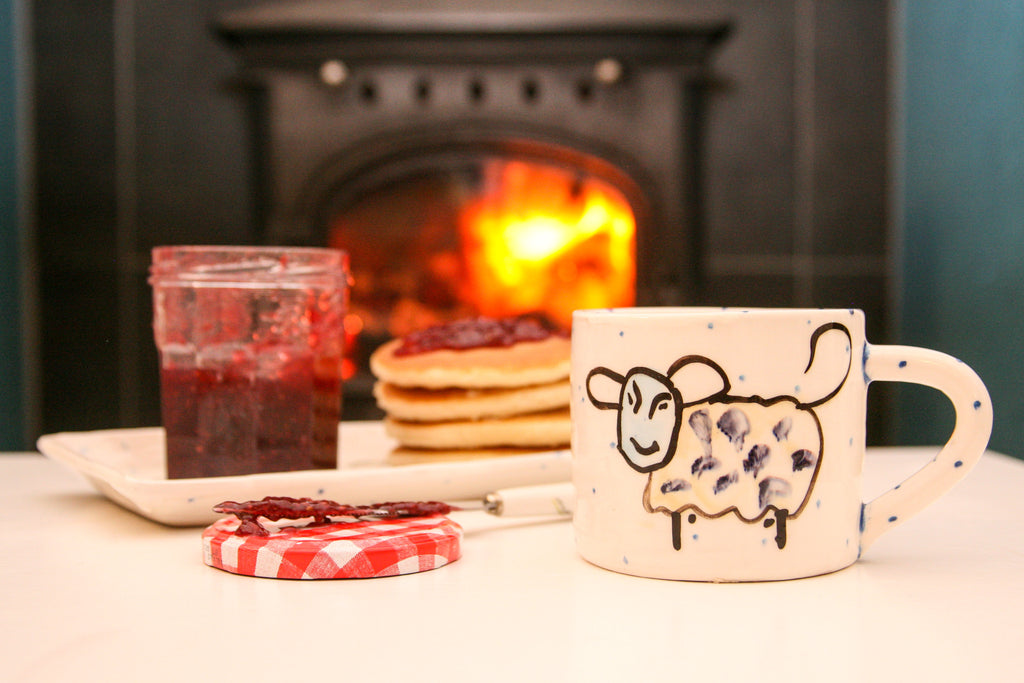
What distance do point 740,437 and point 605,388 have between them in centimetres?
7

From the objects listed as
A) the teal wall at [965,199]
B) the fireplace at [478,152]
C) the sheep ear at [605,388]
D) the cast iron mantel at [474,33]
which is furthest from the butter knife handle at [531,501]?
the cast iron mantel at [474,33]

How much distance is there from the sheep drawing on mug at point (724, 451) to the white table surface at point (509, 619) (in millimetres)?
A: 39

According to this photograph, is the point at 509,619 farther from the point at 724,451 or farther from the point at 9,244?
the point at 9,244

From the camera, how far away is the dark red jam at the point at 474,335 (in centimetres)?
→ 81

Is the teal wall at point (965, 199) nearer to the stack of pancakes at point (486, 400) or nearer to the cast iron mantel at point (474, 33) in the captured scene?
the cast iron mantel at point (474, 33)

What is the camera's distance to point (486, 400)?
0.77m

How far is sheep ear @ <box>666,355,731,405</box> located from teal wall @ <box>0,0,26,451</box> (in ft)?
6.65

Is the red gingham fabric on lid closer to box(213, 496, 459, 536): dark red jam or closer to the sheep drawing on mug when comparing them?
box(213, 496, 459, 536): dark red jam

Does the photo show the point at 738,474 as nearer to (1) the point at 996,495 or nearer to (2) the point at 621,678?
(2) the point at 621,678

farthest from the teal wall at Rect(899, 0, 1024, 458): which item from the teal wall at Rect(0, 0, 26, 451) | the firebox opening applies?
the teal wall at Rect(0, 0, 26, 451)

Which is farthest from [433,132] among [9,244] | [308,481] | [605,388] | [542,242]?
[605,388]

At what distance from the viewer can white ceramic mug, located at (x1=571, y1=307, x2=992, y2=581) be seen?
46 cm

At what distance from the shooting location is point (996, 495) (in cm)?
71

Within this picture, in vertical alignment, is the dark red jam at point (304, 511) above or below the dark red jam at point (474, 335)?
below
